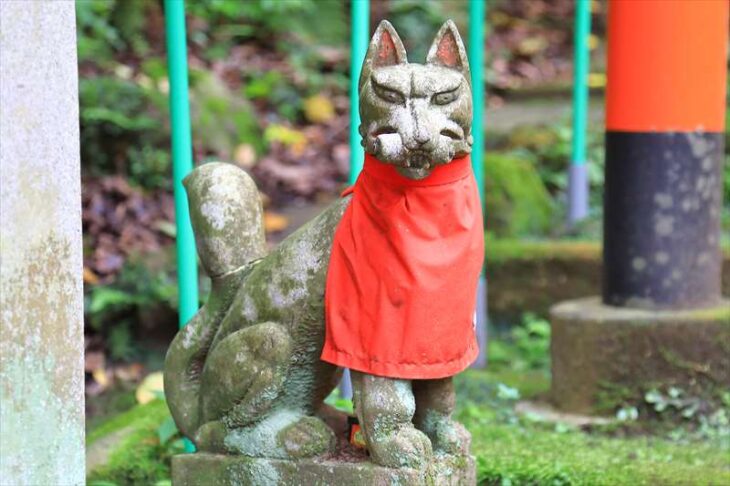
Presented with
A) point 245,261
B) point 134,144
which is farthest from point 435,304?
point 134,144

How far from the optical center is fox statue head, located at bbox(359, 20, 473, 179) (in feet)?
7.82

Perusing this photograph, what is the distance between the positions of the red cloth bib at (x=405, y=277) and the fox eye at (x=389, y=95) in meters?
0.16

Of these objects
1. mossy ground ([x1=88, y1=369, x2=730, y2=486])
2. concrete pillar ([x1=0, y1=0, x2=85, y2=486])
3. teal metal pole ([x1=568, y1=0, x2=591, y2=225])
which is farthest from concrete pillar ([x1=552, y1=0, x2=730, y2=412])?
concrete pillar ([x1=0, y1=0, x2=85, y2=486])

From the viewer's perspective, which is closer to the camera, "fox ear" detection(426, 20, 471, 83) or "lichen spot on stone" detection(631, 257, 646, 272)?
"fox ear" detection(426, 20, 471, 83)

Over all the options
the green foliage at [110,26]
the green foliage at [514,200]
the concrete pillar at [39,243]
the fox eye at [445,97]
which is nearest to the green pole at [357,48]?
the fox eye at [445,97]

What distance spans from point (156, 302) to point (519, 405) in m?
2.06

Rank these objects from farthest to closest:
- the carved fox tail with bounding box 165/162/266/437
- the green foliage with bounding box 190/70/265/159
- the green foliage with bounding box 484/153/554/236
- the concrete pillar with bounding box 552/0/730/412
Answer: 1. the green foliage with bounding box 190/70/265/159
2. the green foliage with bounding box 484/153/554/236
3. the concrete pillar with bounding box 552/0/730/412
4. the carved fox tail with bounding box 165/162/266/437

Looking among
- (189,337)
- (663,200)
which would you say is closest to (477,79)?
(663,200)

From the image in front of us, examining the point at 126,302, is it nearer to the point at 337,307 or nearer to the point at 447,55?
the point at 337,307

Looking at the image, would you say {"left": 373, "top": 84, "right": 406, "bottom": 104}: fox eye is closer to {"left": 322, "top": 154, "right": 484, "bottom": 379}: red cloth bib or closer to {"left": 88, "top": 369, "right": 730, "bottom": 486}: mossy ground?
{"left": 322, "top": 154, "right": 484, "bottom": 379}: red cloth bib

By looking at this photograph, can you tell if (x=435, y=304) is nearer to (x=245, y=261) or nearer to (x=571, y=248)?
(x=245, y=261)

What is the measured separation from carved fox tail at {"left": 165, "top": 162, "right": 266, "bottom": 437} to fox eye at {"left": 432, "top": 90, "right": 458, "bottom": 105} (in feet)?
2.08

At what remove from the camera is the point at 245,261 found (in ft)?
9.41

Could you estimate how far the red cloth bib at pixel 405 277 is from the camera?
8.20 ft
